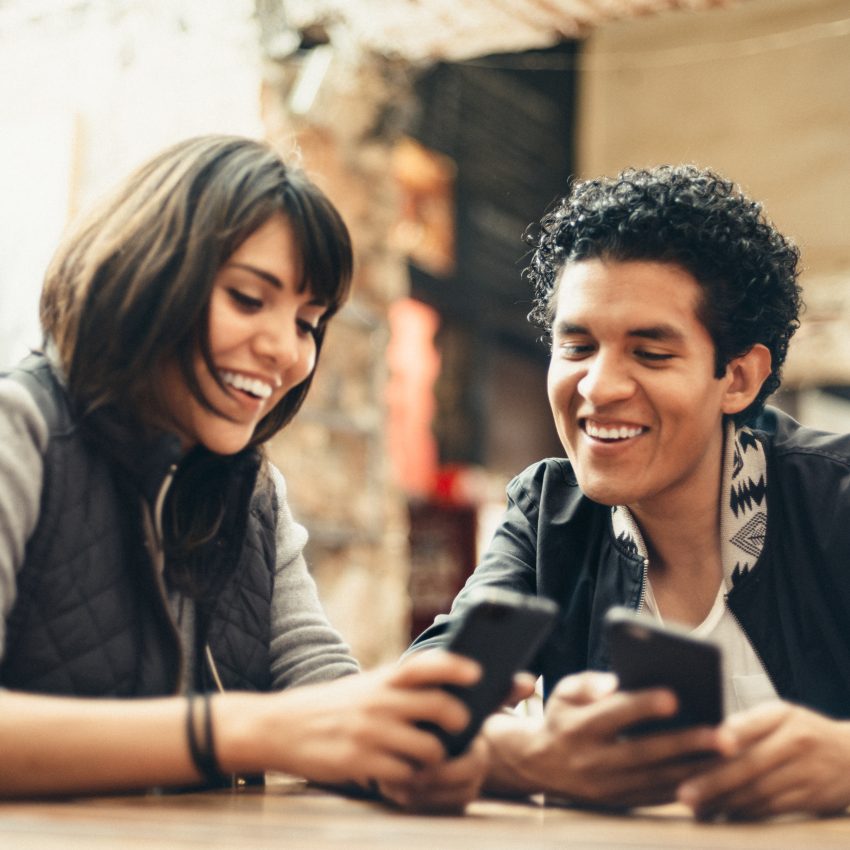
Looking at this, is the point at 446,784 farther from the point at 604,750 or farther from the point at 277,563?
the point at 277,563

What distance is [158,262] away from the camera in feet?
4.89

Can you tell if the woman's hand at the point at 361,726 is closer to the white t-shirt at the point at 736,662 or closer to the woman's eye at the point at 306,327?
the woman's eye at the point at 306,327

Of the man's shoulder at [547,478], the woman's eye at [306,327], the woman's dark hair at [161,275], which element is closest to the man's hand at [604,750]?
the woman's dark hair at [161,275]

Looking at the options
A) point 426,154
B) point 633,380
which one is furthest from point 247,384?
point 426,154

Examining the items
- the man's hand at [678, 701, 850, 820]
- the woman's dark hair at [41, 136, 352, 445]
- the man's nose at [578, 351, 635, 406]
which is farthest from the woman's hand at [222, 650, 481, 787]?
the man's nose at [578, 351, 635, 406]

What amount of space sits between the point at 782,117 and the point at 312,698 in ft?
27.2

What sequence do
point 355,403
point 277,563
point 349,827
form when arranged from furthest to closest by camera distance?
point 355,403, point 277,563, point 349,827

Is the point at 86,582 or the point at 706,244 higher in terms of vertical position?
the point at 706,244

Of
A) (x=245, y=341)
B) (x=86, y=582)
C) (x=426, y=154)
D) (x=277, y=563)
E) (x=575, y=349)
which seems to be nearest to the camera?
(x=86, y=582)

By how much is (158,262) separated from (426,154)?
23.8ft

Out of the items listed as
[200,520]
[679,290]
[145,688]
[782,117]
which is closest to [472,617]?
[145,688]

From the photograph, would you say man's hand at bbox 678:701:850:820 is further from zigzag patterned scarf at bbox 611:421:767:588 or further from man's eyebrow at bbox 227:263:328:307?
man's eyebrow at bbox 227:263:328:307

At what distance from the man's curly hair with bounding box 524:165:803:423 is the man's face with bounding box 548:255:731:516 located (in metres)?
0.04

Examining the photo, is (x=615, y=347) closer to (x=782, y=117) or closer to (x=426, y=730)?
(x=426, y=730)
